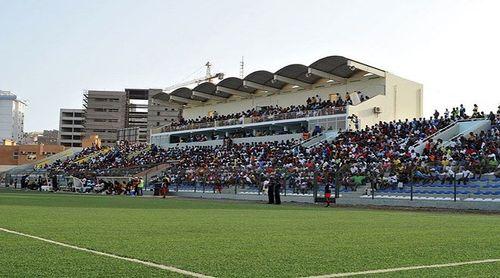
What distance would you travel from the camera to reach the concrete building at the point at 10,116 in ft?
590

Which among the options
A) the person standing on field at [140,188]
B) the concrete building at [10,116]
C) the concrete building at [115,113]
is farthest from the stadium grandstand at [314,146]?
the concrete building at [10,116]

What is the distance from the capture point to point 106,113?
508 ft

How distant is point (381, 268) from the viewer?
632cm

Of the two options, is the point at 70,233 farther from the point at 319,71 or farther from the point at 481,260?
the point at 319,71

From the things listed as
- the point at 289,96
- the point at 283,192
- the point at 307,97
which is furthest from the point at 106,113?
the point at 283,192

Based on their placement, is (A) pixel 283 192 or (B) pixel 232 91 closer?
(A) pixel 283 192

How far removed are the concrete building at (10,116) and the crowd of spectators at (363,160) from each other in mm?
139711

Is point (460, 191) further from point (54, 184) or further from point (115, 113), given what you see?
point (115, 113)

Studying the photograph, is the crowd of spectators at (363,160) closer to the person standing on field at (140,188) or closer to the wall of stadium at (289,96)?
the person standing on field at (140,188)

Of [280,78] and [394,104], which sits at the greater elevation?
[280,78]

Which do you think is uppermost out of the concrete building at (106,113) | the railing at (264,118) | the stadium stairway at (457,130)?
the concrete building at (106,113)

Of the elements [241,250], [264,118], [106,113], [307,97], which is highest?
[106,113]

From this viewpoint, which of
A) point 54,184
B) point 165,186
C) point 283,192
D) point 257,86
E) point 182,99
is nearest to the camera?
point 283,192

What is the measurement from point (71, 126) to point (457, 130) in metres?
132
